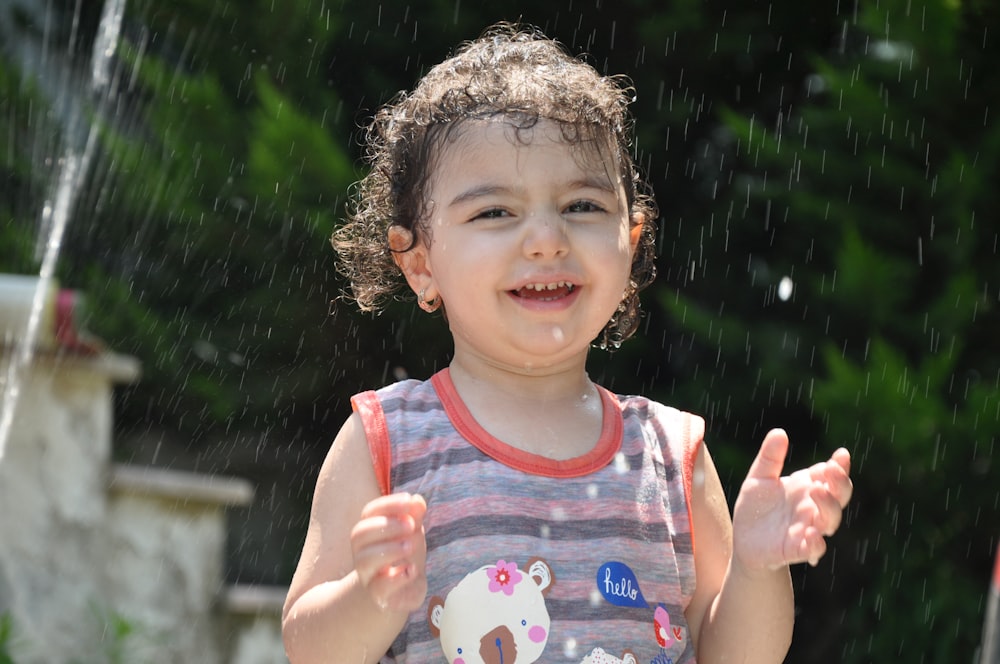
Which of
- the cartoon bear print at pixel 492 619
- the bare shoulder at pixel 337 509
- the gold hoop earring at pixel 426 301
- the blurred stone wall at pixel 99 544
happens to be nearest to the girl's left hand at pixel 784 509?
the cartoon bear print at pixel 492 619

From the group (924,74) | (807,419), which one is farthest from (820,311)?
(924,74)

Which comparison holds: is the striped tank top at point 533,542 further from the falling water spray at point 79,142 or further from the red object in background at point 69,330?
the falling water spray at point 79,142

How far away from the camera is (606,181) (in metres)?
2.14

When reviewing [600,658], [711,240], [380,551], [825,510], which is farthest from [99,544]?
[825,510]

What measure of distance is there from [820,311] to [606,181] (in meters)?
2.31

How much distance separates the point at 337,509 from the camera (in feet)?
6.49

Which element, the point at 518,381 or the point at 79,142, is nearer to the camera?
the point at 518,381

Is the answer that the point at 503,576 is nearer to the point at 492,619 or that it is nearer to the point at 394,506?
the point at 492,619

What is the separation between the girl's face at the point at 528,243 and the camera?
2.05 m

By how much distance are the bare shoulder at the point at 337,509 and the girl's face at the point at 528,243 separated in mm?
261

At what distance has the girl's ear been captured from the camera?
2256mm

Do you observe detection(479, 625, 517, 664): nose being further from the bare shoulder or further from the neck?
the neck

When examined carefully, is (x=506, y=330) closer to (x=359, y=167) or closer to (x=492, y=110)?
(x=492, y=110)

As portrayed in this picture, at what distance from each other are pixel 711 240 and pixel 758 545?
294 cm
